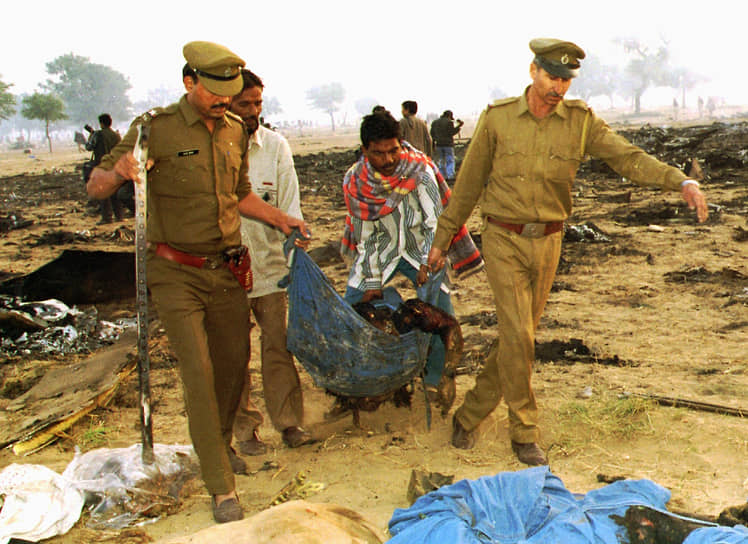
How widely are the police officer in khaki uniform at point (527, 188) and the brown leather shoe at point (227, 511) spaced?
55.8 inches

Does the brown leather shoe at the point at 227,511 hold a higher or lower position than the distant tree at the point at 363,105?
lower

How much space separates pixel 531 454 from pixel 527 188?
52.8 inches

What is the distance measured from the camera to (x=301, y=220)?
3.81m

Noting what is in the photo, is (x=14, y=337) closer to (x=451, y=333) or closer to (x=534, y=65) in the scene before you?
(x=451, y=333)

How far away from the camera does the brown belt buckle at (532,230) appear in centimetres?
359

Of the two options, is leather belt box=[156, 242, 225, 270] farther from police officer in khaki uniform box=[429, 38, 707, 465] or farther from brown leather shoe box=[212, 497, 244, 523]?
police officer in khaki uniform box=[429, 38, 707, 465]

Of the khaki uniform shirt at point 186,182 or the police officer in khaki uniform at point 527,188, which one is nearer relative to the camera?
the khaki uniform shirt at point 186,182

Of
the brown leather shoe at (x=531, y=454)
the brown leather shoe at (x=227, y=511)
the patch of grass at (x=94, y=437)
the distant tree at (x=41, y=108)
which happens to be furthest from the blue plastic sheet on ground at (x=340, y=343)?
the distant tree at (x=41, y=108)

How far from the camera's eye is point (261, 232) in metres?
4.00

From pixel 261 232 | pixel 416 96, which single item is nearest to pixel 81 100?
pixel 416 96

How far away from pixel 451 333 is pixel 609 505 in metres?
1.53

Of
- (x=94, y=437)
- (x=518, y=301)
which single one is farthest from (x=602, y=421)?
(x=94, y=437)

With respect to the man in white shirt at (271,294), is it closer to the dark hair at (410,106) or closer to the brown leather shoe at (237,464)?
the brown leather shoe at (237,464)

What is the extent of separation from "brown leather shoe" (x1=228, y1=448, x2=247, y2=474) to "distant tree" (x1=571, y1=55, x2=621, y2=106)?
12096 centimetres
